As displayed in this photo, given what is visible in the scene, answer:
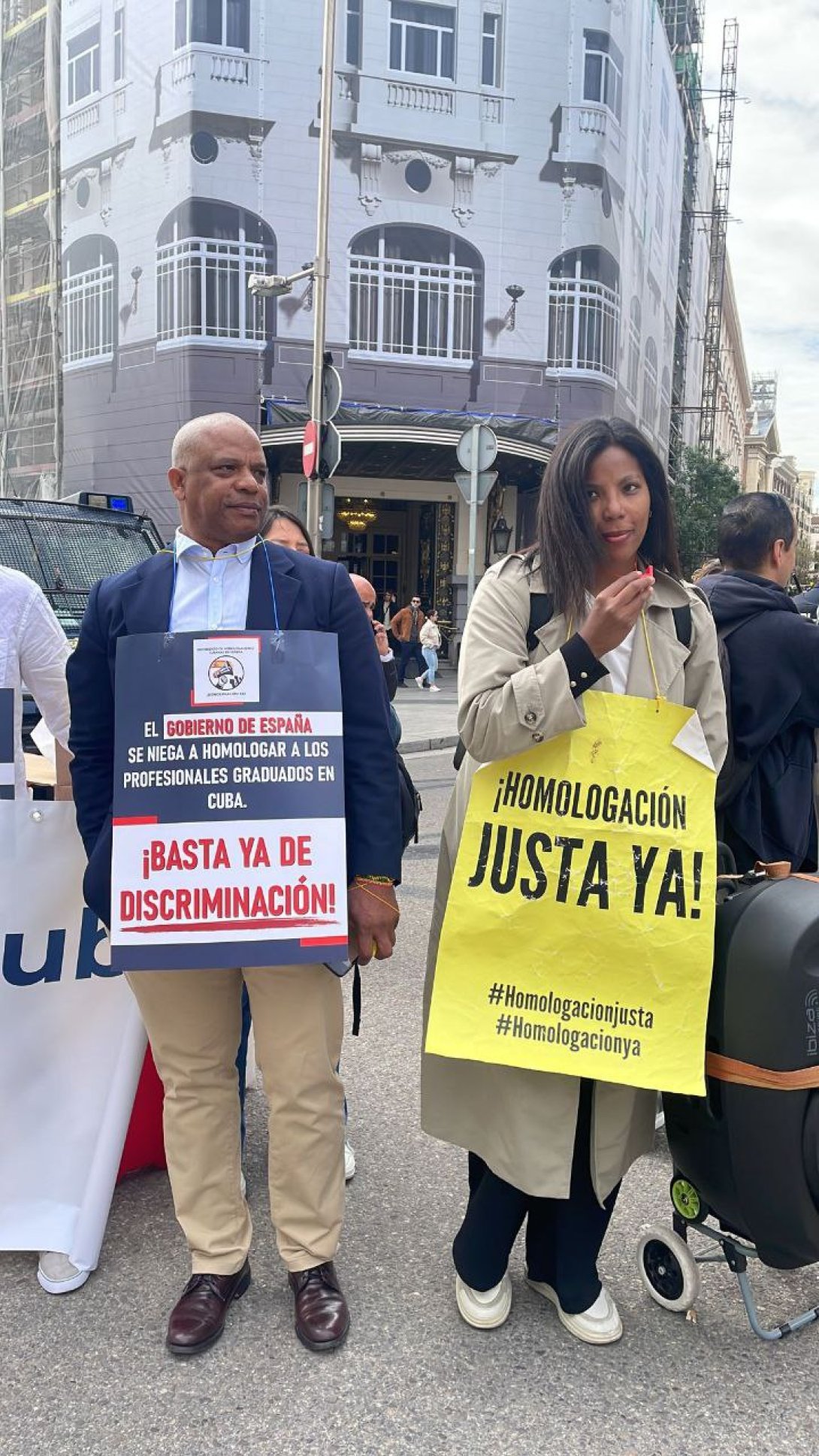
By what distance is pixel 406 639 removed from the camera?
57.5 ft

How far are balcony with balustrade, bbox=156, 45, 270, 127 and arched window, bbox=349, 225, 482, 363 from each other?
113 inches

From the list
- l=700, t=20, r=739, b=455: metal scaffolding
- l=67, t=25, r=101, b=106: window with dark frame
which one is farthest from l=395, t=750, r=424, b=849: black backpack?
l=700, t=20, r=739, b=455: metal scaffolding

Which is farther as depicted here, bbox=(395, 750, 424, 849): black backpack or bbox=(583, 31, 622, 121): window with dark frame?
bbox=(583, 31, 622, 121): window with dark frame

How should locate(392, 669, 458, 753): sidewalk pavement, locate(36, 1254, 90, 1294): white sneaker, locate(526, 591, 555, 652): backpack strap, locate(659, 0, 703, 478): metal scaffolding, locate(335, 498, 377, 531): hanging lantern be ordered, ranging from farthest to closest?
locate(659, 0, 703, 478): metal scaffolding → locate(335, 498, 377, 531): hanging lantern → locate(392, 669, 458, 753): sidewalk pavement → locate(36, 1254, 90, 1294): white sneaker → locate(526, 591, 555, 652): backpack strap

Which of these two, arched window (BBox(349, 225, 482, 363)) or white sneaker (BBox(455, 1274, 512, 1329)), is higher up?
arched window (BBox(349, 225, 482, 363))

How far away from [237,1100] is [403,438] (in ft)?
55.0

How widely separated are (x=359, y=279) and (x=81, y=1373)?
1948 centimetres

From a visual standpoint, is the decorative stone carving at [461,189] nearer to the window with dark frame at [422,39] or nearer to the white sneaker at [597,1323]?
the window with dark frame at [422,39]

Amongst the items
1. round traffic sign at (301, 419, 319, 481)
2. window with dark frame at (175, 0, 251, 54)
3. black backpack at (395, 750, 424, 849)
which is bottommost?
black backpack at (395, 750, 424, 849)

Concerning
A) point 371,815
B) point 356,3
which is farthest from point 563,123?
point 371,815

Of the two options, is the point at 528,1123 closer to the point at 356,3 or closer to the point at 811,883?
the point at 811,883

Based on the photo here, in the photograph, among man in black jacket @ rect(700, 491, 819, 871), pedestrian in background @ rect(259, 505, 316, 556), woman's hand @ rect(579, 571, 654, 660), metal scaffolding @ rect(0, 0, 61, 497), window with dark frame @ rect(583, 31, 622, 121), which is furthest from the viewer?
metal scaffolding @ rect(0, 0, 61, 497)

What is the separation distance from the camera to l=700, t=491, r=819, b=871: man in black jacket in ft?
8.46

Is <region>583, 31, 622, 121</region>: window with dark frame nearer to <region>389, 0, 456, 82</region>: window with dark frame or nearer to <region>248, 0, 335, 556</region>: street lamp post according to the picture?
<region>389, 0, 456, 82</region>: window with dark frame
